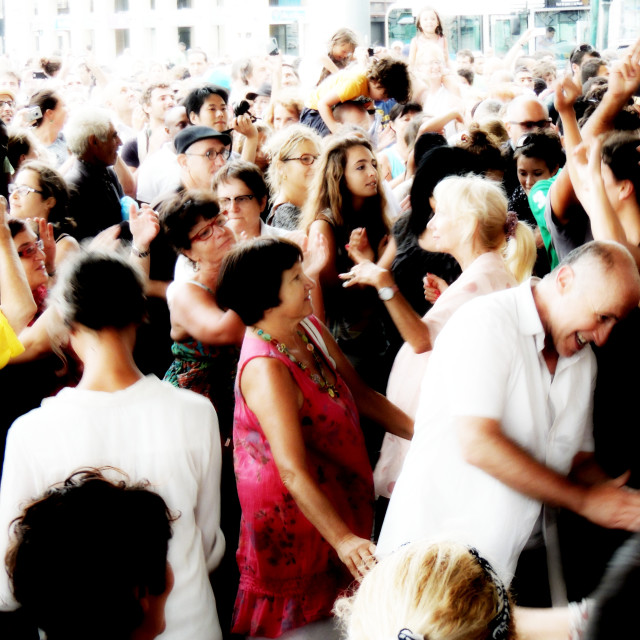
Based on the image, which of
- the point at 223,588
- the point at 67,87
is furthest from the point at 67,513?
the point at 67,87

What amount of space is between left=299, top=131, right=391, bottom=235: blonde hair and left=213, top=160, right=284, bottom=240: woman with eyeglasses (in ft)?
0.75

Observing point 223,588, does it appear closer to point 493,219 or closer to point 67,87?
point 493,219

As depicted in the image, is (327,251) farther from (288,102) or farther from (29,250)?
(288,102)

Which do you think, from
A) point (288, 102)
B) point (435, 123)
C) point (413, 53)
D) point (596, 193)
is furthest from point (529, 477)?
point (413, 53)

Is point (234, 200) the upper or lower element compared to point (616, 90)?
lower

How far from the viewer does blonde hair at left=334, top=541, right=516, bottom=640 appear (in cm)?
→ 119

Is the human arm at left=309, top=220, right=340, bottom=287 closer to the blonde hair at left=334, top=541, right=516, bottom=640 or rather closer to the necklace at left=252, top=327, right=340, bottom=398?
the necklace at left=252, top=327, right=340, bottom=398

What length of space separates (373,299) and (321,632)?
1.63 m

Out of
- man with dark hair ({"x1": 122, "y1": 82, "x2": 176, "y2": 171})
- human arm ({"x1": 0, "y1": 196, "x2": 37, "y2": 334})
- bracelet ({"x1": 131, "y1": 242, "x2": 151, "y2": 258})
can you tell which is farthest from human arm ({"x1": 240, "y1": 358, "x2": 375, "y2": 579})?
man with dark hair ({"x1": 122, "y1": 82, "x2": 176, "y2": 171})

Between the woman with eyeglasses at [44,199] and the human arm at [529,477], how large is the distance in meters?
2.14

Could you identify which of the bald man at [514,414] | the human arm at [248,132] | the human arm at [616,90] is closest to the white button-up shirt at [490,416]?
the bald man at [514,414]

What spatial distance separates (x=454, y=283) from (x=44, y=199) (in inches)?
73.0

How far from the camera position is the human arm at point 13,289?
9.05 ft

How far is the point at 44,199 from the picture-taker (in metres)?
3.61
